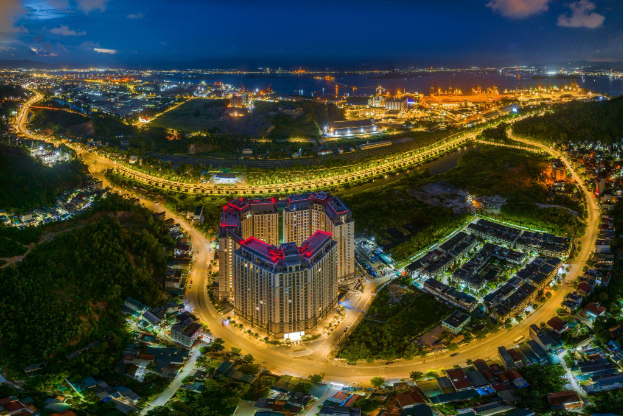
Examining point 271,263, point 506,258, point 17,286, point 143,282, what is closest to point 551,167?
point 506,258

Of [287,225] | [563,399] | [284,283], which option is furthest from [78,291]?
[563,399]

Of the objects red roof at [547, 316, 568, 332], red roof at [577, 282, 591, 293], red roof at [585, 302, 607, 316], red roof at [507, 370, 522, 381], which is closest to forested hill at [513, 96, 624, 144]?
red roof at [577, 282, 591, 293]

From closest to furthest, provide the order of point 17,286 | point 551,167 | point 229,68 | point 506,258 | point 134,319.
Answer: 1. point 17,286
2. point 134,319
3. point 506,258
4. point 551,167
5. point 229,68

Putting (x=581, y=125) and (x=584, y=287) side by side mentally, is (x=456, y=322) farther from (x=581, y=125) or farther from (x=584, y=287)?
(x=581, y=125)

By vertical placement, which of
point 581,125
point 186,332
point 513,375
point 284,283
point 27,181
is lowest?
point 513,375

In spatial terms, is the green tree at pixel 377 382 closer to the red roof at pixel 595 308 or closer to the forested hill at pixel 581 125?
the red roof at pixel 595 308

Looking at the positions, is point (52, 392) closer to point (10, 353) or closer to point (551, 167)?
point (10, 353)
